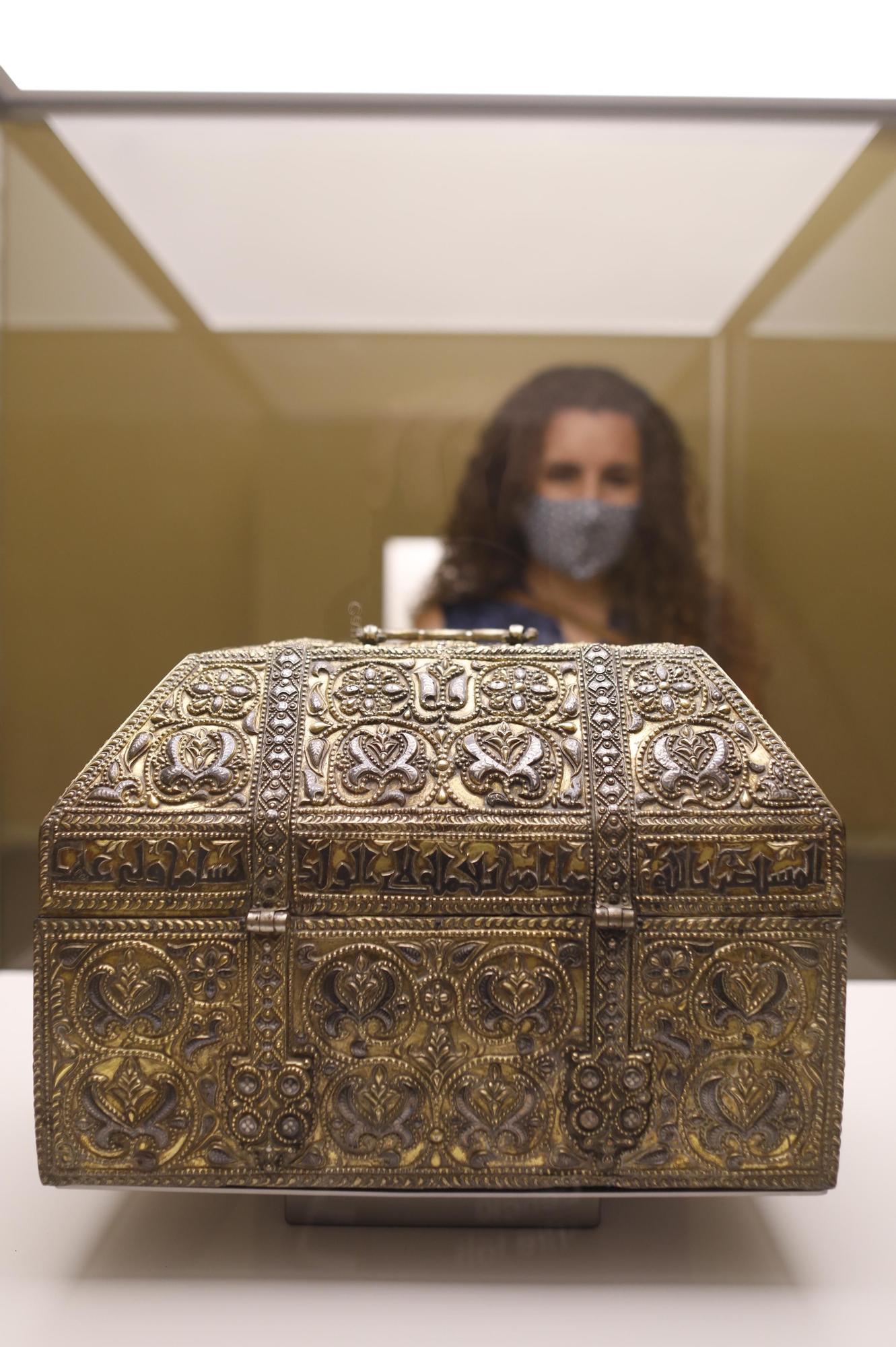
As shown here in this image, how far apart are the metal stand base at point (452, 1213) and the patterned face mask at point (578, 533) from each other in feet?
5.04

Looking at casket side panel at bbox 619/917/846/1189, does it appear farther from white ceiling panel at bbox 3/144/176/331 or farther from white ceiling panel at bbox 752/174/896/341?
white ceiling panel at bbox 3/144/176/331

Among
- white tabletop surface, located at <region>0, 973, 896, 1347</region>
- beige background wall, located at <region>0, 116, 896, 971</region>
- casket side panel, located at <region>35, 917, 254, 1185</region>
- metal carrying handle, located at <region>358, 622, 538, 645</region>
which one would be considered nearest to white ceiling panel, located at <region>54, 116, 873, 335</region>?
beige background wall, located at <region>0, 116, 896, 971</region>

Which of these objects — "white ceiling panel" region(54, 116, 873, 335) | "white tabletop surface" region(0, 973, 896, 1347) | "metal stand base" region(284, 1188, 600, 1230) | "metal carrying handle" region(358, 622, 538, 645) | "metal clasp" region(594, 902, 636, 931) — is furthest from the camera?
"white ceiling panel" region(54, 116, 873, 335)

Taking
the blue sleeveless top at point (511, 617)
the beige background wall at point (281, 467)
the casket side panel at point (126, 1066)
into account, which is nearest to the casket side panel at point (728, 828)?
the casket side panel at point (126, 1066)

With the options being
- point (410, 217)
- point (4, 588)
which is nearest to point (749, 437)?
point (410, 217)

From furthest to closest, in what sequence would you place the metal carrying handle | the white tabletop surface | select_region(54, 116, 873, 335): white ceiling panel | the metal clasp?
select_region(54, 116, 873, 335): white ceiling panel → the metal carrying handle → the metal clasp → the white tabletop surface

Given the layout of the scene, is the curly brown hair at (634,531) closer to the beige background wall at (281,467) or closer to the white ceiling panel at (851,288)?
the beige background wall at (281,467)

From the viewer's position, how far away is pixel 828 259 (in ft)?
8.43

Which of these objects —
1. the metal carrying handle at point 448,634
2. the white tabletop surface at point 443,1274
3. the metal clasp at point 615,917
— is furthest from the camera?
the metal carrying handle at point 448,634

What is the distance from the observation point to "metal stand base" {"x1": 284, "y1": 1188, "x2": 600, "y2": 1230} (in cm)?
144

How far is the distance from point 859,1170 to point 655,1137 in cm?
54

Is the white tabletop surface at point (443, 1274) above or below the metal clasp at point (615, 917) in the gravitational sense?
below

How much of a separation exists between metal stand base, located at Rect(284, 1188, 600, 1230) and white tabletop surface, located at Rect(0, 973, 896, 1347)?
0.02 metres

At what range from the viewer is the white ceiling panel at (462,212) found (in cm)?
254
